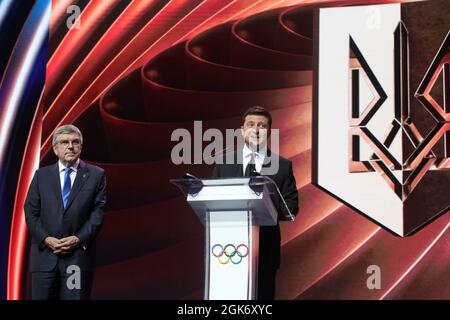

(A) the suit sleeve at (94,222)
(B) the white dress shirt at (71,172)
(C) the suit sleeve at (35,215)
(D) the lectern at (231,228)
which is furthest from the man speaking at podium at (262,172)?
(C) the suit sleeve at (35,215)

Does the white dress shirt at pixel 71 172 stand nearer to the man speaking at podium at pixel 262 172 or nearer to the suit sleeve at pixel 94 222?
the suit sleeve at pixel 94 222

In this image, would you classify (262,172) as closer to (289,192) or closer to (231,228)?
(289,192)

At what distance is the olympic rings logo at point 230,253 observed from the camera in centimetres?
339

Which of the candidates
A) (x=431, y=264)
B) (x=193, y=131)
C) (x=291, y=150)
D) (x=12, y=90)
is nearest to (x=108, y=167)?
(x=193, y=131)

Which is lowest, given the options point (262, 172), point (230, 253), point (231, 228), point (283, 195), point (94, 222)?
point (230, 253)

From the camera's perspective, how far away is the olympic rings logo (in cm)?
339

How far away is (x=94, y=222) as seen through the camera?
418 centimetres

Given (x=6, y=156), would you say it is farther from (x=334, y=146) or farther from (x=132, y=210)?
(x=334, y=146)

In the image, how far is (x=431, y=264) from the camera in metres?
4.70

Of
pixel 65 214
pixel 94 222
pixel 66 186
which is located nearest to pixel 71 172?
pixel 66 186

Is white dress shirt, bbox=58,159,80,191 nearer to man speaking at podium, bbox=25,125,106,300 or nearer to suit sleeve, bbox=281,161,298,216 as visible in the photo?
man speaking at podium, bbox=25,125,106,300

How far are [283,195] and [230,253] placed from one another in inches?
33.3

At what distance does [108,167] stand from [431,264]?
92.7 inches
